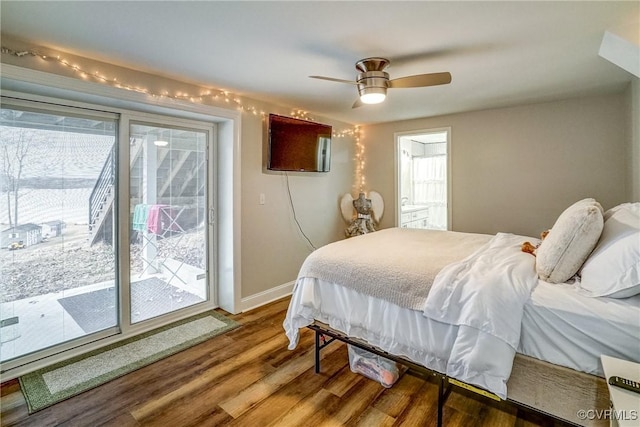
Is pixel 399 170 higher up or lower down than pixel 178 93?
lower down

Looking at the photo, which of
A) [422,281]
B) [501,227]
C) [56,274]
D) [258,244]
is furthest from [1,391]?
[501,227]

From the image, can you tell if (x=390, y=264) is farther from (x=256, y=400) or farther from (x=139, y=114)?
(x=139, y=114)

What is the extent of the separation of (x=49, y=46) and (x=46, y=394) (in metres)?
2.34

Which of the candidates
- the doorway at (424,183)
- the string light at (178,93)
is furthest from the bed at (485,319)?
the doorway at (424,183)

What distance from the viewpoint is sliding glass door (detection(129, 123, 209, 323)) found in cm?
291

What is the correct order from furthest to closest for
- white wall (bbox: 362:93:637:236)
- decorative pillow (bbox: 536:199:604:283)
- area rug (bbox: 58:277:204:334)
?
white wall (bbox: 362:93:637:236) → area rug (bbox: 58:277:204:334) → decorative pillow (bbox: 536:199:604:283)

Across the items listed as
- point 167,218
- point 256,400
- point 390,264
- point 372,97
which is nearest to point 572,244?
point 390,264

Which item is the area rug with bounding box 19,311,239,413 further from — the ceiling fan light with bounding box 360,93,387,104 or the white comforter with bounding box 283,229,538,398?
the ceiling fan light with bounding box 360,93,387,104

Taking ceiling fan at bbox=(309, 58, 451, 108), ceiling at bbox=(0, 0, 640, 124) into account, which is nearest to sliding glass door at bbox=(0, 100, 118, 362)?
ceiling at bbox=(0, 0, 640, 124)

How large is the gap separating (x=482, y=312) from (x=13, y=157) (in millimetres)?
3263

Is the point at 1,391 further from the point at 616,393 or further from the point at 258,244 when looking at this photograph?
the point at 616,393

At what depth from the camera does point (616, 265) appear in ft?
4.54

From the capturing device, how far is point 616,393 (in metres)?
1.08

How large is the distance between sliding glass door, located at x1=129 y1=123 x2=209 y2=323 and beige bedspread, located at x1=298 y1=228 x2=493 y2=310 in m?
1.64
